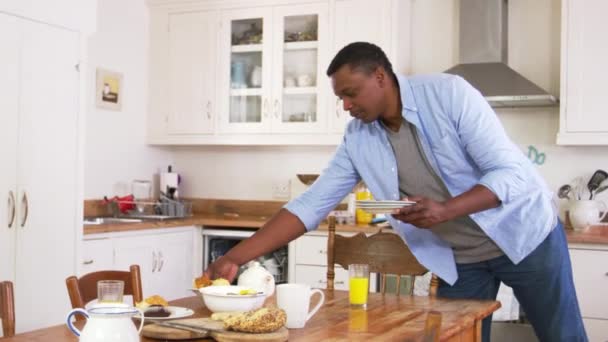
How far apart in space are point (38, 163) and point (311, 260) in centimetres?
159

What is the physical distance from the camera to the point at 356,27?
4.46 metres

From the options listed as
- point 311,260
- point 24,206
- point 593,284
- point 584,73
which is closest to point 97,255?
point 24,206

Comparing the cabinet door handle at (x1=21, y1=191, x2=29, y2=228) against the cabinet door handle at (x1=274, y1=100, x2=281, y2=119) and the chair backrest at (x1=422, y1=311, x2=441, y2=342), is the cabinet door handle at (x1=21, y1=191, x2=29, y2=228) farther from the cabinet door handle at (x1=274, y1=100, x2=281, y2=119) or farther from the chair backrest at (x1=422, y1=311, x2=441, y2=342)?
the chair backrest at (x1=422, y1=311, x2=441, y2=342)

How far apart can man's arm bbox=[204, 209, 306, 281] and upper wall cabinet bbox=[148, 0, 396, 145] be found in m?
2.26

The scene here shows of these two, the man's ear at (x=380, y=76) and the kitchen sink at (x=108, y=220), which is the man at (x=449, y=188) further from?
the kitchen sink at (x=108, y=220)

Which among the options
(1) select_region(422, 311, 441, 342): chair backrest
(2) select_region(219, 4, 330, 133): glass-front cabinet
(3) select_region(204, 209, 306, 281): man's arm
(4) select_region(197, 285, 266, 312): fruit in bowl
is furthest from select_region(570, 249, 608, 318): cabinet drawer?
(1) select_region(422, 311, 441, 342): chair backrest

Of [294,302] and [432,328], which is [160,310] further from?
[432,328]

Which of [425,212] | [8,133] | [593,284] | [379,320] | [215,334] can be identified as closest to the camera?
[215,334]

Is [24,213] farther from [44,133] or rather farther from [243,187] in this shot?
[243,187]

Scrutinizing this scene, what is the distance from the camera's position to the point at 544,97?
400 centimetres

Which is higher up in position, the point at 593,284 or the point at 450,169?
the point at 450,169

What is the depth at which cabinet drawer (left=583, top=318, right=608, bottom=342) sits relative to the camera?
361 cm

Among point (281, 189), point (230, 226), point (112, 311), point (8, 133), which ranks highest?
point (8, 133)

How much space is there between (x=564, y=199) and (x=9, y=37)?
9.56ft
